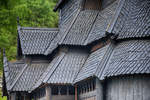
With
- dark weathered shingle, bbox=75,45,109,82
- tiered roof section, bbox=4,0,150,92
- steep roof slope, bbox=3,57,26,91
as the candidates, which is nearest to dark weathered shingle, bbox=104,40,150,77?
tiered roof section, bbox=4,0,150,92

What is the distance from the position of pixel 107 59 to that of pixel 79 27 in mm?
6533

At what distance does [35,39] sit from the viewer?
3491 cm

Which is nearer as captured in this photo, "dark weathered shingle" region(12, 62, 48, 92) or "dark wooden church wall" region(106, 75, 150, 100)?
"dark wooden church wall" region(106, 75, 150, 100)

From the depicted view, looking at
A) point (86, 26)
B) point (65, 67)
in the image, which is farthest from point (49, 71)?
point (86, 26)

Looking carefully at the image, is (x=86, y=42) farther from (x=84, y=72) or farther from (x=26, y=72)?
(x=26, y=72)

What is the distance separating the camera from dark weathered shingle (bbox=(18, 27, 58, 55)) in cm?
3419

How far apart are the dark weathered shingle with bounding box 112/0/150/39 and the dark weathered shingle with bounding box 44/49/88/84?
5.00 meters

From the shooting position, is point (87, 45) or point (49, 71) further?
point (87, 45)

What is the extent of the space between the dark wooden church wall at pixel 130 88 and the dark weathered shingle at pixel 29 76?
30.4 feet

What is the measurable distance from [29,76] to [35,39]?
3.64 meters

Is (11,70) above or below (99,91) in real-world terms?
above

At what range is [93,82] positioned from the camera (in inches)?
1049

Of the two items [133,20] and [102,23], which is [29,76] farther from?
[133,20]

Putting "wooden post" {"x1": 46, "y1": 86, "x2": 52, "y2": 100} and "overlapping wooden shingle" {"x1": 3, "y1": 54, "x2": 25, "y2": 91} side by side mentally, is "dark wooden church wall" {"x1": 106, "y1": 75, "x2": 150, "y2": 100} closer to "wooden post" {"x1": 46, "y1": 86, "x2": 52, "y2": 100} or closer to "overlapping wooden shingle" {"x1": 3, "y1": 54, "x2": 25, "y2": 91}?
"wooden post" {"x1": 46, "y1": 86, "x2": 52, "y2": 100}
